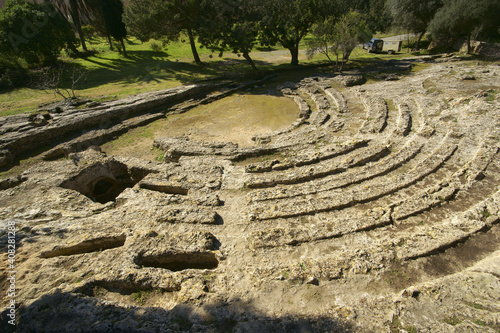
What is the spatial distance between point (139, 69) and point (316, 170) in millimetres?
29809

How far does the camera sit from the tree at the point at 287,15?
84.0 feet

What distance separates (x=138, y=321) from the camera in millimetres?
5293

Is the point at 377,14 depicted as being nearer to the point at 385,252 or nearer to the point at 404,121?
the point at 404,121

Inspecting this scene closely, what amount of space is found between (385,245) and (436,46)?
40.5m

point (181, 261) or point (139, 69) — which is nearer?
point (181, 261)

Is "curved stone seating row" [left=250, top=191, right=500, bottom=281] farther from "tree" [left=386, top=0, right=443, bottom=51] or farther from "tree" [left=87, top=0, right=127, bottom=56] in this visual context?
"tree" [left=87, top=0, right=127, bottom=56]

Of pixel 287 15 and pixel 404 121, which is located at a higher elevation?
pixel 287 15

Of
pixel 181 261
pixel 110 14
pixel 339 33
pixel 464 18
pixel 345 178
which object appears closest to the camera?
pixel 181 261

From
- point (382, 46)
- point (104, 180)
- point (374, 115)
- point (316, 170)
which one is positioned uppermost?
point (382, 46)

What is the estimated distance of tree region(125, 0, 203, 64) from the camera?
2530cm

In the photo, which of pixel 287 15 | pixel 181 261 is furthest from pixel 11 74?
pixel 181 261

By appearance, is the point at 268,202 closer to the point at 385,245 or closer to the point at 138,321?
the point at 385,245

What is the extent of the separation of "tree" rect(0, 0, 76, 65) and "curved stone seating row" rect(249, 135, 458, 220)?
33.4m

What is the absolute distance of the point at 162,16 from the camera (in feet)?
84.5
